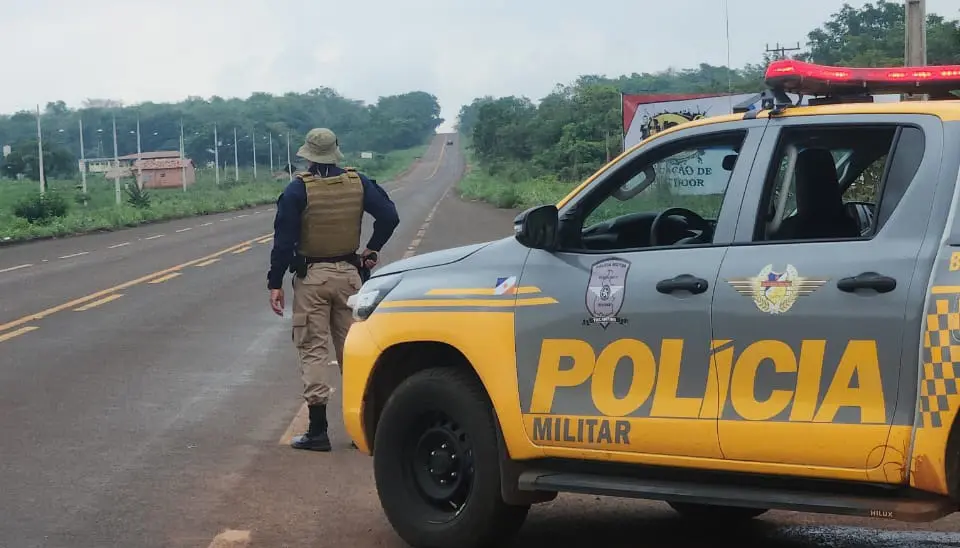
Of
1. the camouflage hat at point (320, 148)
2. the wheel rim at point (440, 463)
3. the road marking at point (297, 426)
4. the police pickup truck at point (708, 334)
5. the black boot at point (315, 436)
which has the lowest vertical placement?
the road marking at point (297, 426)

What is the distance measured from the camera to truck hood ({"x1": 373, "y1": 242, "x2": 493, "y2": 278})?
5602mm

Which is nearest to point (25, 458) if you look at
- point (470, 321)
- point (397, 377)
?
point (397, 377)

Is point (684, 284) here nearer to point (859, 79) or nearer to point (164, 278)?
point (859, 79)

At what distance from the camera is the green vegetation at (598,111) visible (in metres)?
45.5

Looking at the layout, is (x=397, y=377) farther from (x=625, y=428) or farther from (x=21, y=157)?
(x=21, y=157)

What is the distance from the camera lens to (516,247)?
213 inches

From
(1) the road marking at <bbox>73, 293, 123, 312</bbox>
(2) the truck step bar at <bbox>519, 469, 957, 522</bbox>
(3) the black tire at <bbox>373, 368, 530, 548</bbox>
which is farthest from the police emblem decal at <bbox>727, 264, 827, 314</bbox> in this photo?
(1) the road marking at <bbox>73, 293, 123, 312</bbox>

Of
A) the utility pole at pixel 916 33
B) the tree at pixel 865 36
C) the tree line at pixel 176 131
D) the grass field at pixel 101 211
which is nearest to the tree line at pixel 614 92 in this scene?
the tree at pixel 865 36

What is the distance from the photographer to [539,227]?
5180 mm

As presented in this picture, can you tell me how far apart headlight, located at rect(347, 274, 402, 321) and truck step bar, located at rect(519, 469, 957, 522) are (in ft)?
3.73

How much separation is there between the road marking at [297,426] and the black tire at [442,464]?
253 cm

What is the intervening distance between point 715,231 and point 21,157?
123m

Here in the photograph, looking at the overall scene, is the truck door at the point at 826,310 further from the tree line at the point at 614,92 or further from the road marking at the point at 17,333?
the tree line at the point at 614,92

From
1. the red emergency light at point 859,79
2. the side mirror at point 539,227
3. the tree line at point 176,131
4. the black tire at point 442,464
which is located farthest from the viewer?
the tree line at point 176,131
